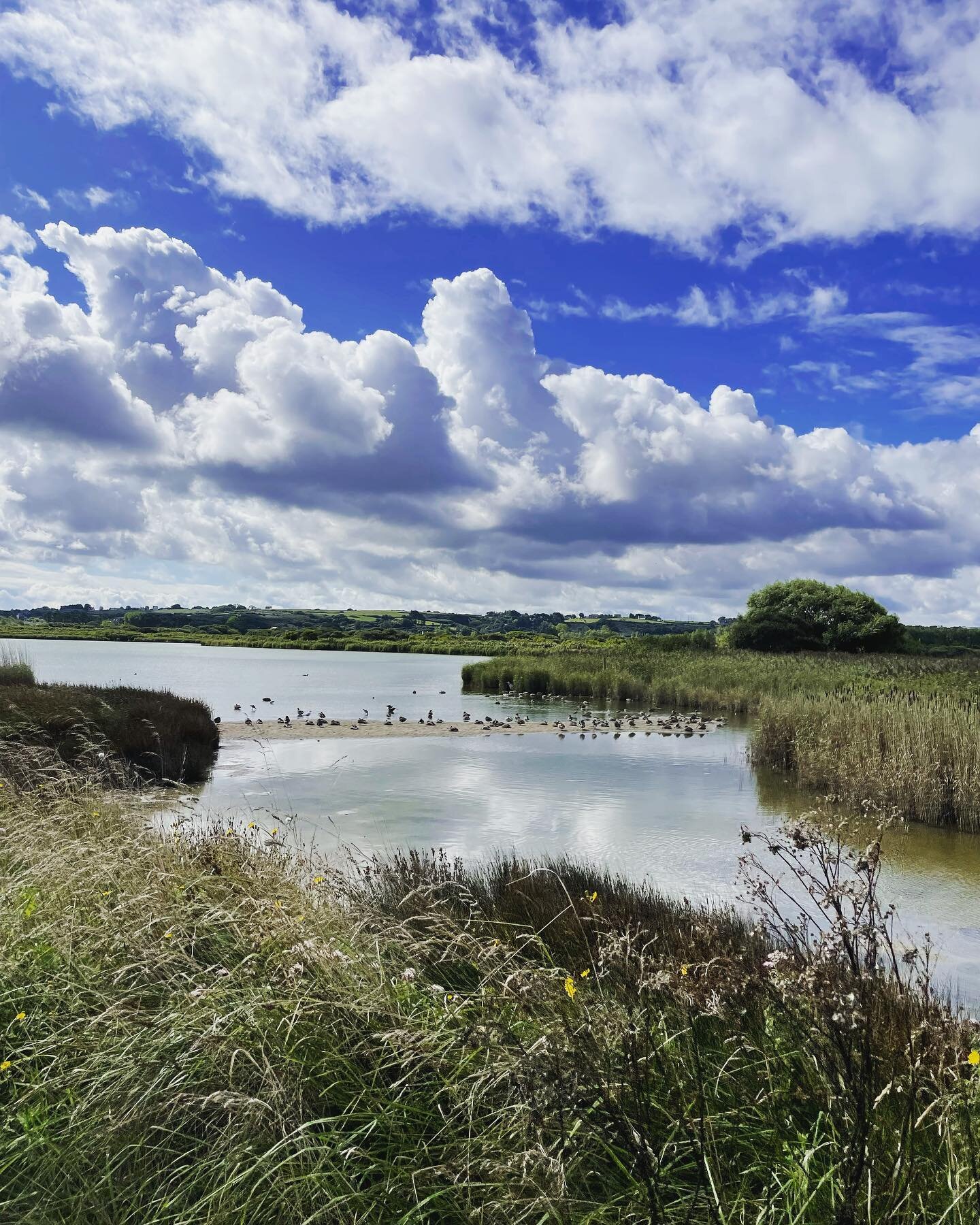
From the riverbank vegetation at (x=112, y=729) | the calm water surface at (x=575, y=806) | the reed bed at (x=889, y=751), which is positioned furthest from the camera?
the riverbank vegetation at (x=112, y=729)

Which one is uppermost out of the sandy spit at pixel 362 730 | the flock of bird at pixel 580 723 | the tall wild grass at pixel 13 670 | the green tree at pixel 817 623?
the green tree at pixel 817 623

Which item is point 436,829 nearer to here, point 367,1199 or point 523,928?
point 523,928

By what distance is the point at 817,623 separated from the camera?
5175 centimetres

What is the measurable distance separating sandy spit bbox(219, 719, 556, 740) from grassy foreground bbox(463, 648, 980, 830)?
6.52 meters

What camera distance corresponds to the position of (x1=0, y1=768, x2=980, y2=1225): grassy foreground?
2.58m

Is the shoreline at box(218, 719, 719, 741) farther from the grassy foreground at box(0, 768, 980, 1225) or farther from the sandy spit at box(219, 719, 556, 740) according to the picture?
the grassy foreground at box(0, 768, 980, 1225)

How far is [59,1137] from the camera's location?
3.01 m

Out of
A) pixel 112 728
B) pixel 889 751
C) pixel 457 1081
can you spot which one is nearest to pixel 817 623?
pixel 889 751

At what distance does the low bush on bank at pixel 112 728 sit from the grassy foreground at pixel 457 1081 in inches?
334

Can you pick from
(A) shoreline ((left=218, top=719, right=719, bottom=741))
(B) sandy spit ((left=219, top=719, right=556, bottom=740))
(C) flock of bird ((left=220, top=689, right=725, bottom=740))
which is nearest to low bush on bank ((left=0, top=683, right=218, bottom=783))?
(B) sandy spit ((left=219, top=719, right=556, bottom=740))

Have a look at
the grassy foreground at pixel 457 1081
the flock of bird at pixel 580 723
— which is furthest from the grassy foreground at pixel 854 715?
the flock of bird at pixel 580 723

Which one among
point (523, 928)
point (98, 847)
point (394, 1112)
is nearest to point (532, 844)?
point (523, 928)

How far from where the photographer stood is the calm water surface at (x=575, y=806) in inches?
347

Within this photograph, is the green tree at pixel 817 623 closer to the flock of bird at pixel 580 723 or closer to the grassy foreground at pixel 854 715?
the grassy foreground at pixel 854 715
